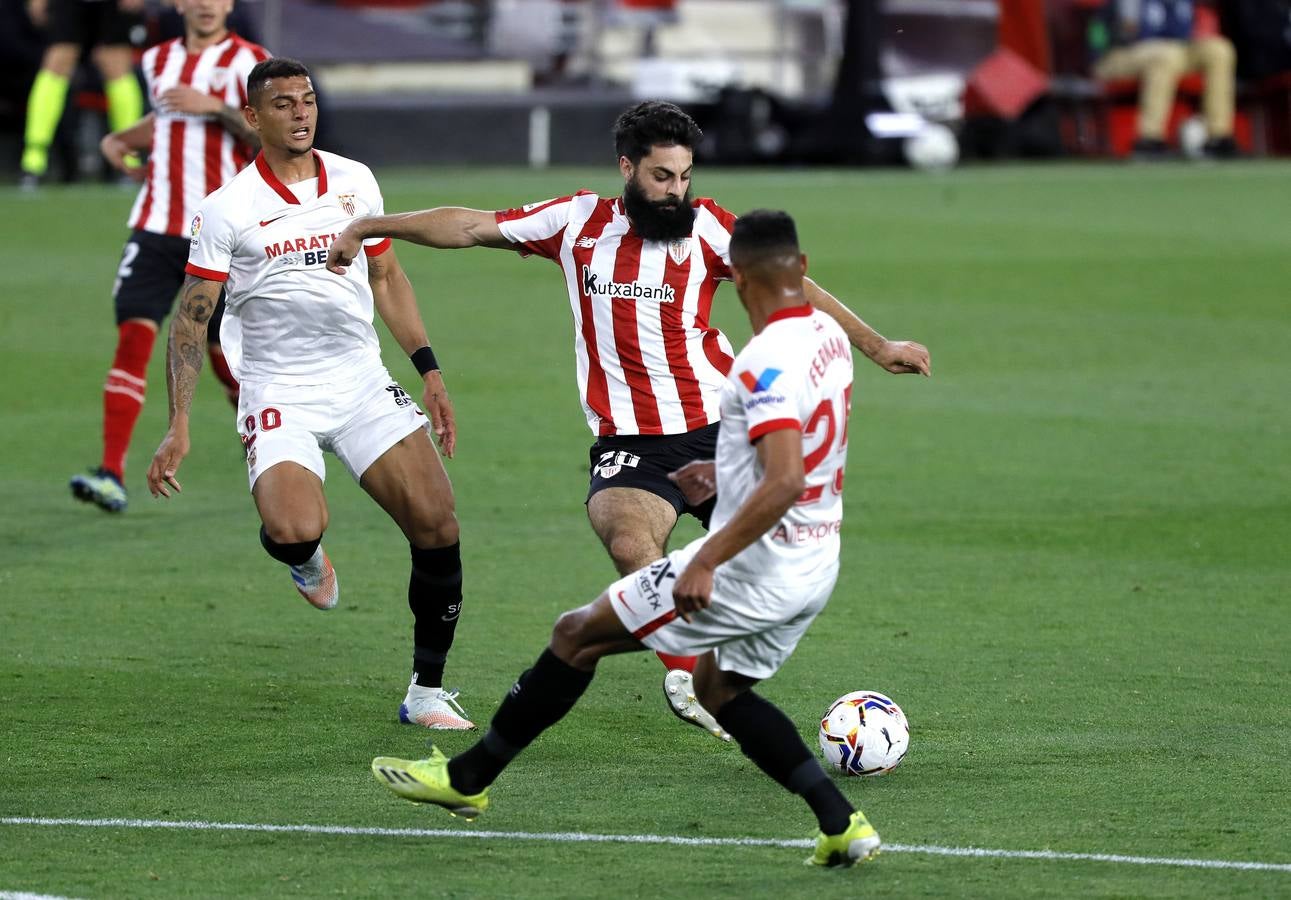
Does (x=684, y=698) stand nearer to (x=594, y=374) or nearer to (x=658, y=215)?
(x=594, y=374)

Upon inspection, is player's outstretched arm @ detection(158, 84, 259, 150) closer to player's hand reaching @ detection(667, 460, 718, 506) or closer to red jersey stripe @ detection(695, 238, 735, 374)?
red jersey stripe @ detection(695, 238, 735, 374)

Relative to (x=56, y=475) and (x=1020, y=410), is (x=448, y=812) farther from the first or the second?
(x=1020, y=410)

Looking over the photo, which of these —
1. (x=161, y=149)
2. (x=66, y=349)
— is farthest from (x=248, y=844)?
(x=66, y=349)

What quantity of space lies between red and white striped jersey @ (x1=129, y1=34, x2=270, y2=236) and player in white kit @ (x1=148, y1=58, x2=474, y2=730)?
11.0 feet

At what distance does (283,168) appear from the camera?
7.18 m

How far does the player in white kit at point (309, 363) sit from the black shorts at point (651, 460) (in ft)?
1.75

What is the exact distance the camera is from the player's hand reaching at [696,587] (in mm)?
5070

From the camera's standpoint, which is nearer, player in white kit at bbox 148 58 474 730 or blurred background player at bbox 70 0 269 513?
player in white kit at bbox 148 58 474 730

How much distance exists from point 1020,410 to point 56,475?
18.6 feet

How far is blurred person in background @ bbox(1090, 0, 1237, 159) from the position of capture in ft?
93.4

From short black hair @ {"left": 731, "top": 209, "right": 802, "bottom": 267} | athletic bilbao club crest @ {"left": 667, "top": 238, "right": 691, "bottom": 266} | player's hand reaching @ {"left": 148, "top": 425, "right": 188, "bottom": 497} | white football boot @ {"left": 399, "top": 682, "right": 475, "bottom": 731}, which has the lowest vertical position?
white football boot @ {"left": 399, "top": 682, "right": 475, "bottom": 731}

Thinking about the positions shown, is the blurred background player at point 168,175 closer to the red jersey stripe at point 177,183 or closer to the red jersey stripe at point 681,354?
the red jersey stripe at point 177,183

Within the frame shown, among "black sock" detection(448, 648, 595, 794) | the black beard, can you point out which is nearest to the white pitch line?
"black sock" detection(448, 648, 595, 794)

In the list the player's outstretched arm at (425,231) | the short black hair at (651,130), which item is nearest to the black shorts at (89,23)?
the player's outstretched arm at (425,231)
